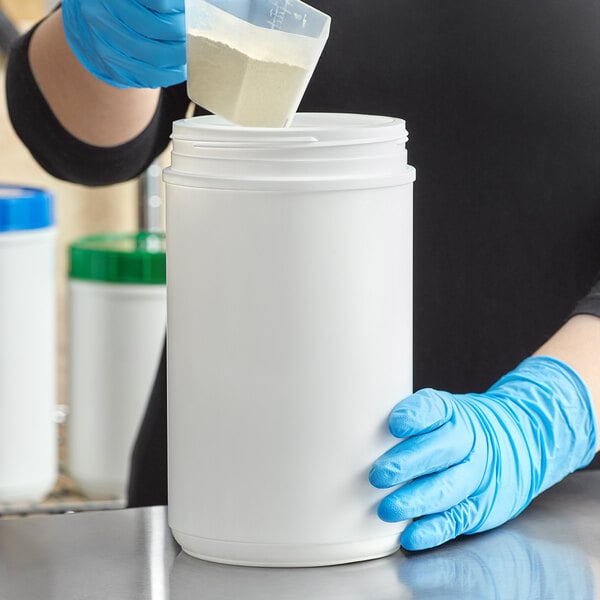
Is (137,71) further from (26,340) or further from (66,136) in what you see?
(26,340)

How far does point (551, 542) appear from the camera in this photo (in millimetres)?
771

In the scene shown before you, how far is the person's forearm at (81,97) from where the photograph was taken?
109 cm

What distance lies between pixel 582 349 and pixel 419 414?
221mm

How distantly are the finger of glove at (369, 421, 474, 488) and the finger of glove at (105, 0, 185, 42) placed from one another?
35cm

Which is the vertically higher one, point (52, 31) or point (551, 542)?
point (52, 31)

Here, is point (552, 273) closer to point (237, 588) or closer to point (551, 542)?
point (551, 542)

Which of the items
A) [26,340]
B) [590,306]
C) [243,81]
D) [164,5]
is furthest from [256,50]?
[26,340]

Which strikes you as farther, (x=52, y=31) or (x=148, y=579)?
(x=52, y=31)

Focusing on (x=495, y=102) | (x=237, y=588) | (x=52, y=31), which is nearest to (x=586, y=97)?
(x=495, y=102)

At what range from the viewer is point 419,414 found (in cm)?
73

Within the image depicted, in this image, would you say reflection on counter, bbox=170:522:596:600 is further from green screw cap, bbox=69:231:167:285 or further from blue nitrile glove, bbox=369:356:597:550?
green screw cap, bbox=69:231:167:285

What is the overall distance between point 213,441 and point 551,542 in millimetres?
245

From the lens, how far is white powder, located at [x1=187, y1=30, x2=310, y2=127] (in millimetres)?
685

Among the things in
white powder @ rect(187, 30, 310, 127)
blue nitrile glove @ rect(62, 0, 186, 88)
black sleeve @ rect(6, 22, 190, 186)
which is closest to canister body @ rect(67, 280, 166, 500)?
black sleeve @ rect(6, 22, 190, 186)
